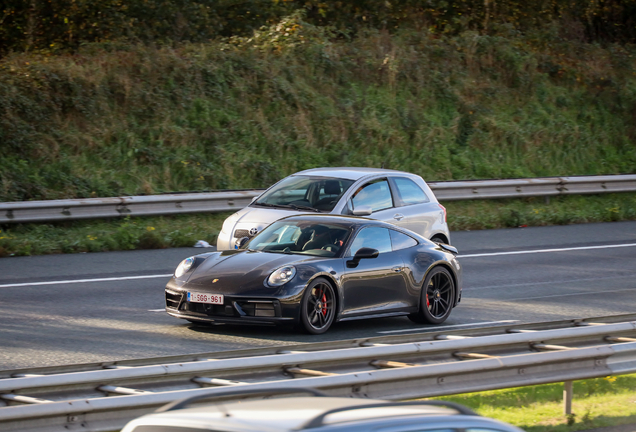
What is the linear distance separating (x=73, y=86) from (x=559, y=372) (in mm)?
17297

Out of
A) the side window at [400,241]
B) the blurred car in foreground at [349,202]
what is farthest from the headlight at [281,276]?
the blurred car in foreground at [349,202]

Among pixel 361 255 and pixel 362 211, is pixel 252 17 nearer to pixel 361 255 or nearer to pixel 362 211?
pixel 362 211

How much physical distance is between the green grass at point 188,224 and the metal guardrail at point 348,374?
30.3 ft

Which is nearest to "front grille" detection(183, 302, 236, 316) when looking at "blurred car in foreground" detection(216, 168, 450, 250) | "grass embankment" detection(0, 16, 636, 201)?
"blurred car in foreground" detection(216, 168, 450, 250)

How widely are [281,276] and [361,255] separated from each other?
1127 mm

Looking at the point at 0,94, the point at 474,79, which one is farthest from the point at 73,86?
the point at 474,79

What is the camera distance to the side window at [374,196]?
45.8ft

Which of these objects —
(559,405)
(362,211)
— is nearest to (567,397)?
(559,405)

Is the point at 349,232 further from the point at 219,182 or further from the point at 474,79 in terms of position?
the point at 474,79

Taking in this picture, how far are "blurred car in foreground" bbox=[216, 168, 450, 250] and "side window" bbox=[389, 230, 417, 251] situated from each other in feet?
6.83

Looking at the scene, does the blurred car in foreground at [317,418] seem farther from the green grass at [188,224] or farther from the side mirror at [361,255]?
the green grass at [188,224]

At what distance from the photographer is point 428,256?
38.2ft

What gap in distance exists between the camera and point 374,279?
11.0 m

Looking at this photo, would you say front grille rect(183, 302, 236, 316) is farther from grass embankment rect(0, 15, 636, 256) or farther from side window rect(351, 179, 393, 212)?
grass embankment rect(0, 15, 636, 256)
